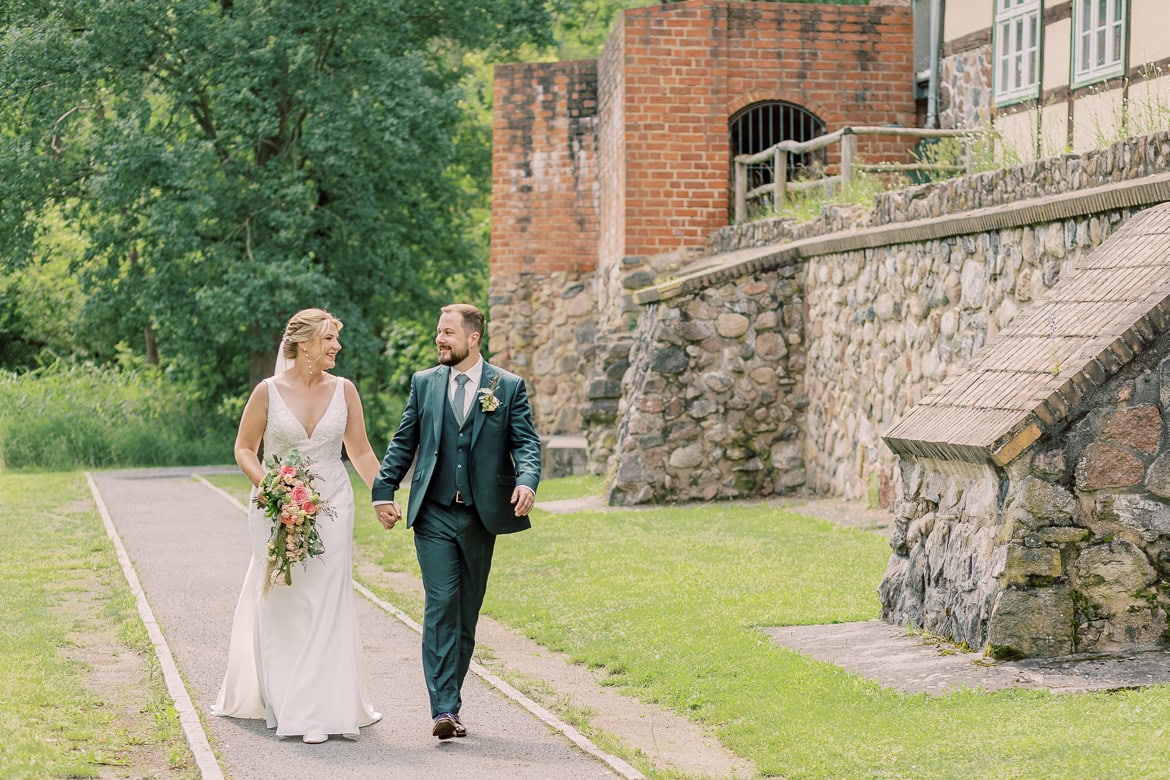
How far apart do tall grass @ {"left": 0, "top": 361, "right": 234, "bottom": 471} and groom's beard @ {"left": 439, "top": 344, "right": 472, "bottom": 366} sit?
2095cm

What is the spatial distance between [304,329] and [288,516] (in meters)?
0.94

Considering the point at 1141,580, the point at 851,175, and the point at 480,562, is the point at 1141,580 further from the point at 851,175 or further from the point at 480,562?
the point at 851,175

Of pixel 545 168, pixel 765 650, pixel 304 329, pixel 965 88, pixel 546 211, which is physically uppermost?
pixel 965 88

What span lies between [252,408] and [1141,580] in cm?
446

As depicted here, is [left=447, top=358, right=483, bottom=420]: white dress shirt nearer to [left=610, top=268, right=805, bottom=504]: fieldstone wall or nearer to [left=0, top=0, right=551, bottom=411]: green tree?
[left=610, top=268, right=805, bottom=504]: fieldstone wall

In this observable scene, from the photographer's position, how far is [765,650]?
9.02 metres

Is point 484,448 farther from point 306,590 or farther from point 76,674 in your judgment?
point 76,674

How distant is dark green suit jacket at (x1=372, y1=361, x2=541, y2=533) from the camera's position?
25.2 ft

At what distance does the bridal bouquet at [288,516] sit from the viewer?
7680mm

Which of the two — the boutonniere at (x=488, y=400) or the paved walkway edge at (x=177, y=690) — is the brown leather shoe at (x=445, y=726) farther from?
the boutonniere at (x=488, y=400)

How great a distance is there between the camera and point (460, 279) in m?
37.8

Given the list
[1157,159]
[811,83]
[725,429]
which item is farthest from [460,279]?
[1157,159]

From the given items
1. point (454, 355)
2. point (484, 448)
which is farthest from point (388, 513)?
point (454, 355)

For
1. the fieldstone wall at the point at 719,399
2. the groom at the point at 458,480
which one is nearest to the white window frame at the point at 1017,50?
the fieldstone wall at the point at 719,399
